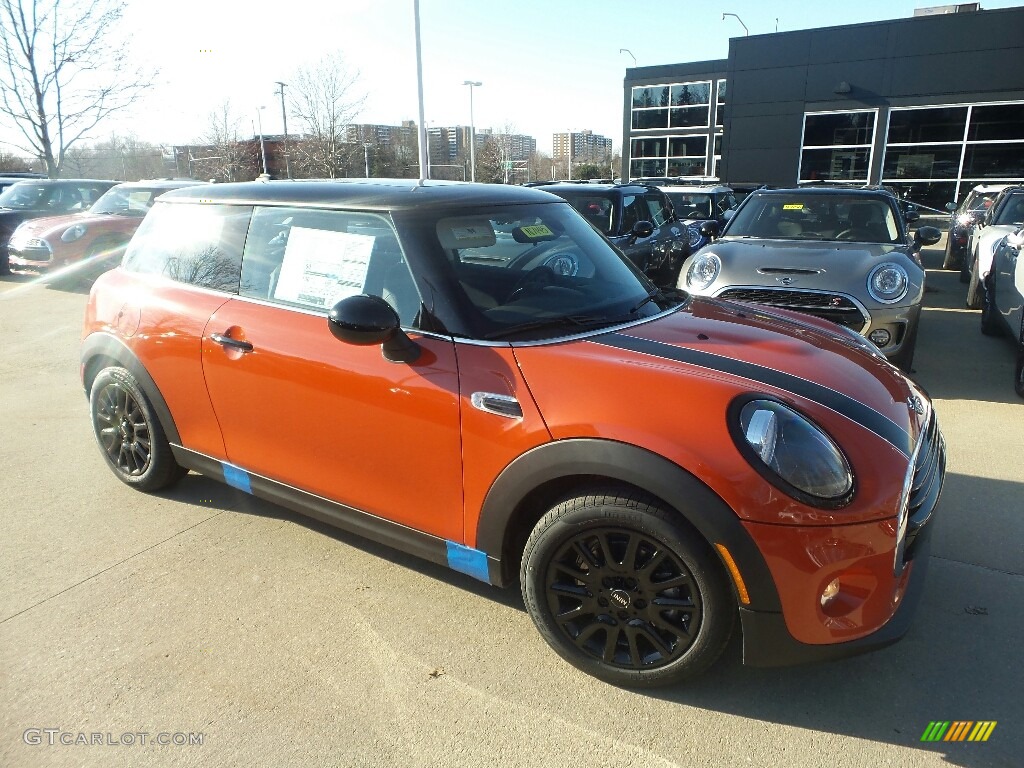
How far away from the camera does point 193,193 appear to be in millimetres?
3531

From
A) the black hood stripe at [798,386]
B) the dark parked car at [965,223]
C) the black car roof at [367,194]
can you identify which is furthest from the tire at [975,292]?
the black hood stripe at [798,386]

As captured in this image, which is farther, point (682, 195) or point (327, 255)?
point (682, 195)

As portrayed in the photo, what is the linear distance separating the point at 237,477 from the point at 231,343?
665 mm

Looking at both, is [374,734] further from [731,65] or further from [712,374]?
[731,65]

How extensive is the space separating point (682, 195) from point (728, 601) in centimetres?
1285

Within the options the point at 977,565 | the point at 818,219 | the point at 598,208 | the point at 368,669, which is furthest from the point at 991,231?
the point at 368,669

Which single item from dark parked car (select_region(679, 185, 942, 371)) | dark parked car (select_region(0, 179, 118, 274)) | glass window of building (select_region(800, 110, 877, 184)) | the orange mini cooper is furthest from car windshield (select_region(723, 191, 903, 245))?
glass window of building (select_region(800, 110, 877, 184))

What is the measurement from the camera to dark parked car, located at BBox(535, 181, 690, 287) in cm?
808

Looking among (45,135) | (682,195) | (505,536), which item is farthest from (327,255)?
(45,135)

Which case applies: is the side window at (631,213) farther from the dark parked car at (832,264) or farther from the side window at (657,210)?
the dark parked car at (832,264)

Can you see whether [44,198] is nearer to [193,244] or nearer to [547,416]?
[193,244]

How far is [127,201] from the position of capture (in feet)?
36.8

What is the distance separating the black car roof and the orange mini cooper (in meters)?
0.02

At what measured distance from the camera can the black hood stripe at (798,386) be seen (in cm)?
→ 215
